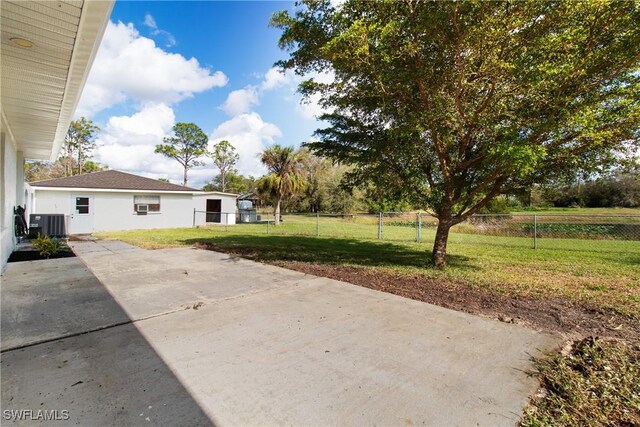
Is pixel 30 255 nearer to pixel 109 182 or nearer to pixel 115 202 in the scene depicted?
pixel 115 202

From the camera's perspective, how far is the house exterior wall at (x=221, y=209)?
2014 centimetres

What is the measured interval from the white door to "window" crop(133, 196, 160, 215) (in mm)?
2096

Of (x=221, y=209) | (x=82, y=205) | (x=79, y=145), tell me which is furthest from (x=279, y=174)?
(x=79, y=145)

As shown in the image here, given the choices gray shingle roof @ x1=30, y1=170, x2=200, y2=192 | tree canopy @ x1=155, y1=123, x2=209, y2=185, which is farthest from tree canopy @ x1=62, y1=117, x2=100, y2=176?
gray shingle roof @ x1=30, y1=170, x2=200, y2=192

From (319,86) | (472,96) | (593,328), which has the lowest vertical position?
(593,328)

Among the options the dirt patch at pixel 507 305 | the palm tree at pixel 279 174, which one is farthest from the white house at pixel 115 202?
the dirt patch at pixel 507 305

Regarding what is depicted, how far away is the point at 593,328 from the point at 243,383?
399 cm

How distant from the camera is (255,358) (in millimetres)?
2691

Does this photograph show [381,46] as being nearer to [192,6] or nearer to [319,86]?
[319,86]

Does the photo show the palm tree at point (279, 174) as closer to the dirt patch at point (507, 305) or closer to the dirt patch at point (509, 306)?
the dirt patch at point (507, 305)

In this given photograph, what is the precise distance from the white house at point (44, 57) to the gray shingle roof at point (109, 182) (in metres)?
10.7

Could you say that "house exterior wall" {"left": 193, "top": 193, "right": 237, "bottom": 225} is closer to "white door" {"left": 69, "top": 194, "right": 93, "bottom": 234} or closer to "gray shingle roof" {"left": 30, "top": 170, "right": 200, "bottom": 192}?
"gray shingle roof" {"left": 30, "top": 170, "right": 200, "bottom": 192}

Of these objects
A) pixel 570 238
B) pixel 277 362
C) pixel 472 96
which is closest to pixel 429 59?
A: pixel 472 96

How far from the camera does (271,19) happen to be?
622cm
